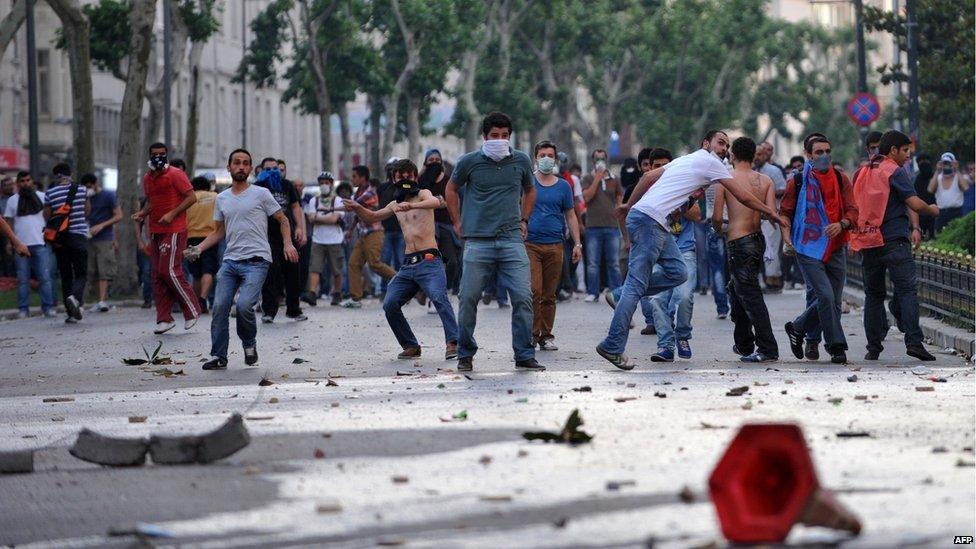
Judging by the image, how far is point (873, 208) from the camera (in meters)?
15.7

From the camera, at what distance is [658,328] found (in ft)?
51.8

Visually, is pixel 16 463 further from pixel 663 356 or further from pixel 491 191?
pixel 663 356

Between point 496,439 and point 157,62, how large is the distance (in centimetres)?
6217

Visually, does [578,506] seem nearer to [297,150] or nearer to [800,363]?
[800,363]

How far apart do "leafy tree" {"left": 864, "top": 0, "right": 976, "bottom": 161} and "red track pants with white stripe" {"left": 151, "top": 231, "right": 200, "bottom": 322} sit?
25112 millimetres

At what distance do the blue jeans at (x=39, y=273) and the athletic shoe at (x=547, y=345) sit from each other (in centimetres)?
948

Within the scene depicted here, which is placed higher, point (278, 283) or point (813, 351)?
point (813, 351)

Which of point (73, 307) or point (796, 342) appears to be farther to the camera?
point (73, 307)

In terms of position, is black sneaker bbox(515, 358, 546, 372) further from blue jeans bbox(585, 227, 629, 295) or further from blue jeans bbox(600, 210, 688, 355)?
blue jeans bbox(585, 227, 629, 295)

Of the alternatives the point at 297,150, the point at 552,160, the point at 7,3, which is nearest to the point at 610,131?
the point at 297,150

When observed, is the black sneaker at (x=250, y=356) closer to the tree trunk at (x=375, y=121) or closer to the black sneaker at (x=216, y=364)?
the black sneaker at (x=216, y=364)

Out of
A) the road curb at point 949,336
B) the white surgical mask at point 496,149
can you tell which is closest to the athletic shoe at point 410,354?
the white surgical mask at point 496,149

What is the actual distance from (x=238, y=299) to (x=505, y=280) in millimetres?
2228

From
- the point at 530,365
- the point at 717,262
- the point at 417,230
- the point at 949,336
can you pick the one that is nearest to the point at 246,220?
the point at 417,230
